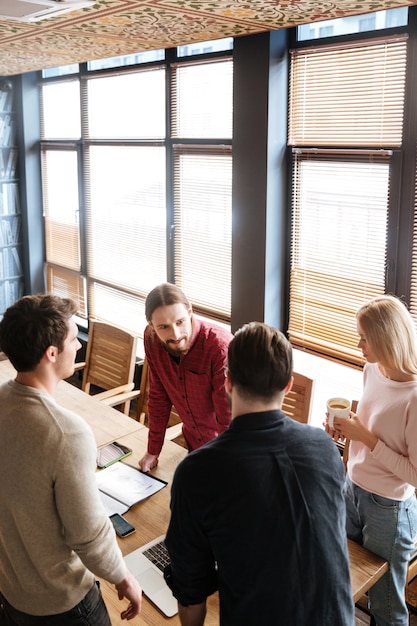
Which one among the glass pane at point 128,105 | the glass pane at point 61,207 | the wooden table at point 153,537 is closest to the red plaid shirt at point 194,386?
the wooden table at point 153,537

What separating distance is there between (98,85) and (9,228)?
72.5 inches

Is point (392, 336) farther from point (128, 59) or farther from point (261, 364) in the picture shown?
point (128, 59)

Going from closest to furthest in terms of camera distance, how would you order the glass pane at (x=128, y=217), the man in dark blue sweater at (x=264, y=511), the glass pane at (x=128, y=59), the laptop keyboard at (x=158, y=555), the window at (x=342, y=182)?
the man in dark blue sweater at (x=264, y=511) → the laptop keyboard at (x=158, y=555) → the window at (x=342, y=182) → the glass pane at (x=128, y=59) → the glass pane at (x=128, y=217)

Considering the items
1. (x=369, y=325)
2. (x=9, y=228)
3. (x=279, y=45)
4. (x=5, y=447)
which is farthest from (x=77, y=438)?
(x=9, y=228)

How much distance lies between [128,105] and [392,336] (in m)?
3.47

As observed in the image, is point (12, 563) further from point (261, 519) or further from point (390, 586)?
point (390, 586)

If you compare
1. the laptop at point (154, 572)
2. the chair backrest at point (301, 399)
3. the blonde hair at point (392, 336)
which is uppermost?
the blonde hair at point (392, 336)

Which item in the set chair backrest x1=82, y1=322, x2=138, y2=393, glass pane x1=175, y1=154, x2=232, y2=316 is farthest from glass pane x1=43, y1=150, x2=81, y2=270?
chair backrest x1=82, y1=322, x2=138, y2=393

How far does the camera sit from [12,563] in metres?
1.54

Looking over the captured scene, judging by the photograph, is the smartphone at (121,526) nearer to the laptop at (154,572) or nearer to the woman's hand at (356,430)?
the laptop at (154,572)

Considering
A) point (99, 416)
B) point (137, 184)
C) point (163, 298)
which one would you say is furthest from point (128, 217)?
point (163, 298)

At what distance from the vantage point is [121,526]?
2.14 meters

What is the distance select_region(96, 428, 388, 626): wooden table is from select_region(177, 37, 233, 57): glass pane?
2.51 meters

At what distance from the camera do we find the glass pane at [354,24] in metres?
2.94
